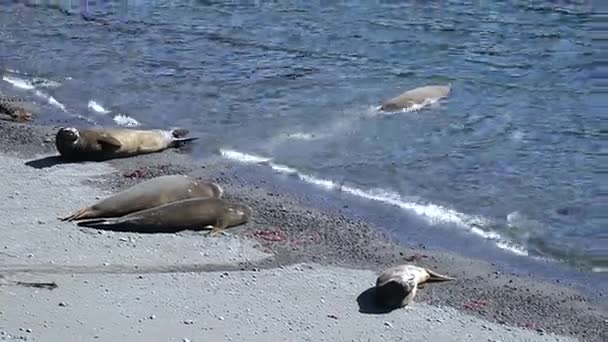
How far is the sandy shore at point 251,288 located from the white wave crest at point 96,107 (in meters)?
3.58

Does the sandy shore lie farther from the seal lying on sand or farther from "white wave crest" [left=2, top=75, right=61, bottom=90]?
"white wave crest" [left=2, top=75, right=61, bottom=90]

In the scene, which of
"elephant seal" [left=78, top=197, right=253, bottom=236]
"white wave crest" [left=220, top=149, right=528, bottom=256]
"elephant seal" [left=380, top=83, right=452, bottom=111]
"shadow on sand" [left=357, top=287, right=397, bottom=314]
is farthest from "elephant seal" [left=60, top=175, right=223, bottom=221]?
"elephant seal" [left=380, top=83, right=452, bottom=111]

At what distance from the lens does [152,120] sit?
44.1 ft

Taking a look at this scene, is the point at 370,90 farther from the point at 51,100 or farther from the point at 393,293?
the point at 393,293

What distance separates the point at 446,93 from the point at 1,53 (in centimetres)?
666

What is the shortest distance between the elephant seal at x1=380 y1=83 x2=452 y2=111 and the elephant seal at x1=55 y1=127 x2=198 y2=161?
8.34ft

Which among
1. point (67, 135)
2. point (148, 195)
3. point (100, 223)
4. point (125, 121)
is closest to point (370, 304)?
point (100, 223)

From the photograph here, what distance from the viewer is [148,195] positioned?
9.62 meters

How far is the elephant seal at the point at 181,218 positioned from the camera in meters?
9.15

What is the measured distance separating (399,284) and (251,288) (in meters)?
0.95

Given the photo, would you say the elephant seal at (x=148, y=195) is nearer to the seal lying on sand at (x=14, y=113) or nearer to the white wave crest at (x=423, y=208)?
the white wave crest at (x=423, y=208)

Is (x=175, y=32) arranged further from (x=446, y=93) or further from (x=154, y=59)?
(x=446, y=93)

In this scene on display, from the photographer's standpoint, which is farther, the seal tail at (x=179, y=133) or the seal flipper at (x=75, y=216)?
the seal tail at (x=179, y=133)

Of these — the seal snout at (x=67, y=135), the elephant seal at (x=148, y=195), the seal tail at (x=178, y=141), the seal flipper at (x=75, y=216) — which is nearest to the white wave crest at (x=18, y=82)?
the seal tail at (x=178, y=141)
